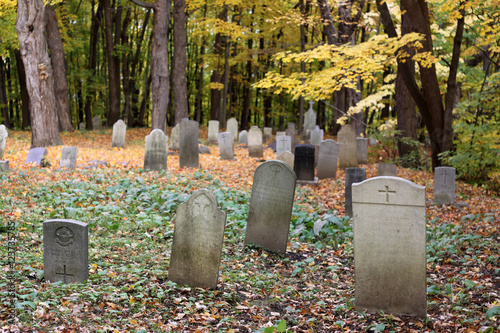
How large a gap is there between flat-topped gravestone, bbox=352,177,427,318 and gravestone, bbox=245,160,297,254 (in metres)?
1.88

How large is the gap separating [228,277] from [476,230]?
175 inches

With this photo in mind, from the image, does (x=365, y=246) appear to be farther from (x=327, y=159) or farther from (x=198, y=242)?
(x=327, y=159)

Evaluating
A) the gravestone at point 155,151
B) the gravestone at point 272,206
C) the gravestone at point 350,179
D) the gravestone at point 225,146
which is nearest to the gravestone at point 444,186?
the gravestone at point 350,179

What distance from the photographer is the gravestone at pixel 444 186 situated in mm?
9312

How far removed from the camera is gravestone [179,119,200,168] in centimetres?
1215

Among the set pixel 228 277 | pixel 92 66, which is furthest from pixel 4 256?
pixel 92 66

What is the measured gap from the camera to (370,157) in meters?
16.3

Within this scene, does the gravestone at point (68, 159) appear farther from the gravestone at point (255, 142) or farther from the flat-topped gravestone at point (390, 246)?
the flat-topped gravestone at point (390, 246)

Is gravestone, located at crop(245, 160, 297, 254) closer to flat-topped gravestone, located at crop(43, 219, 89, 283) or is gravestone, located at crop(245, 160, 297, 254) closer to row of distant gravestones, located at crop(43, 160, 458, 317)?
row of distant gravestones, located at crop(43, 160, 458, 317)

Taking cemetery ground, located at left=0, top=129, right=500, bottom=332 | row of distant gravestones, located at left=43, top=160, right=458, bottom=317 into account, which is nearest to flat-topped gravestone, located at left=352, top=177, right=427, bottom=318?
row of distant gravestones, located at left=43, top=160, right=458, bottom=317

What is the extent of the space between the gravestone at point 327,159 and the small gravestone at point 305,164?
0.87 meters

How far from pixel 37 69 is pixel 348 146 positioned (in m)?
10.0

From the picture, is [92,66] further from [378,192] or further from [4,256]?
[378,192]

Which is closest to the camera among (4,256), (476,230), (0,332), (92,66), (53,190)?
(0,332)
